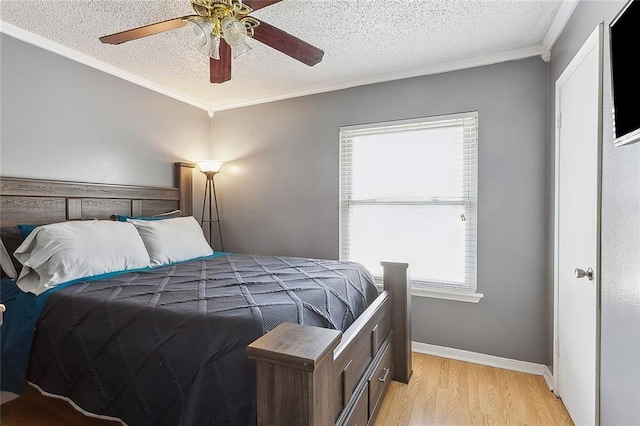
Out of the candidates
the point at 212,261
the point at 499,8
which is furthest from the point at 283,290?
the point at 499,8

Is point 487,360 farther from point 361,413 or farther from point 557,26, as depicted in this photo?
point 557,26

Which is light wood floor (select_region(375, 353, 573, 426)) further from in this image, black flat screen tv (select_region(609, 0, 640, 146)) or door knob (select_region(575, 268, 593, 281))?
black flat screen tv (select_region(609, 0, 640, 146))

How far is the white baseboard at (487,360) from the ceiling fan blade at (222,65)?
2.65 meters

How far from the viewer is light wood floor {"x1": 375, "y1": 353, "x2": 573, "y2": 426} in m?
1.94

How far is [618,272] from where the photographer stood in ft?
4.39

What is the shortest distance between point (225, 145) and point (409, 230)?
2347 mm

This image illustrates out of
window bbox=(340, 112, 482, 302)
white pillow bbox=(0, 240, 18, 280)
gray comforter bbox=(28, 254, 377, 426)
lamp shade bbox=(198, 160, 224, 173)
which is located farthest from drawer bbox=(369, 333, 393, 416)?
lamp shade bbox=(198, 160, 224, 173)

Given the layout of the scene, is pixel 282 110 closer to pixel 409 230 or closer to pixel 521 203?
pixel 409 230

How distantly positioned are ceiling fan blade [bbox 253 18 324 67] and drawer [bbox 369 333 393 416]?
1859mm

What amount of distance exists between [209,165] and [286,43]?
206 centimetres

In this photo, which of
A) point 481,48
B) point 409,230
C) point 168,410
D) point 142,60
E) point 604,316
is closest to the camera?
point 168,410

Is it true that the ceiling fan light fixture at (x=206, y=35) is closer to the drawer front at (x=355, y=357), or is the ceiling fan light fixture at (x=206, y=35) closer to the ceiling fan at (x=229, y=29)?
the ceiling fan at (x=229, y=29)

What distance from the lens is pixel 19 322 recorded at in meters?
1.78

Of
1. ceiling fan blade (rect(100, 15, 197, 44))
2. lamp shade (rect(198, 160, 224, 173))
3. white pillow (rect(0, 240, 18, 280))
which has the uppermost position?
ceiling fan blade (rect(100, 15, 197, 44))
